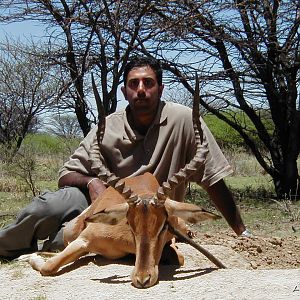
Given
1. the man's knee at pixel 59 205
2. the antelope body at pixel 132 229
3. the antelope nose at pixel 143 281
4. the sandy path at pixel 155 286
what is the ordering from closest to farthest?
the sandy path at pixel 155 286 → the antelope nose at pixel 143 281 → the antelope body at pixel 132 229 → the man's knee at pixel 59 205

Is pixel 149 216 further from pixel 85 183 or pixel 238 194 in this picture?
pixel 238 194

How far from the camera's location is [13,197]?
13.3 metres

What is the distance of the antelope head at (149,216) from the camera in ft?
14.9

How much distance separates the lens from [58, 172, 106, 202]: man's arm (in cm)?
592

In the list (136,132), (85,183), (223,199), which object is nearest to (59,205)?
(85,183)

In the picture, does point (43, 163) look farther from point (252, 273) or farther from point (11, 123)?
point (252, 273)

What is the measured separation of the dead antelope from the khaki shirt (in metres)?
0.31

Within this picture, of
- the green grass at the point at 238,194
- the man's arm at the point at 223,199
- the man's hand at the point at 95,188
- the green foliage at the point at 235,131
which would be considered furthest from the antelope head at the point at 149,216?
the green foliage at the point at 235,131

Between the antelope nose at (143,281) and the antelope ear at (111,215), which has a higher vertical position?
the antelope ear at (111,215)

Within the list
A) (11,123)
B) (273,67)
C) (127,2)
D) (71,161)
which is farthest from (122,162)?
(11,123)

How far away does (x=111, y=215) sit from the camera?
15.7 ft

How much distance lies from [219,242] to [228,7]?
20.3 feet

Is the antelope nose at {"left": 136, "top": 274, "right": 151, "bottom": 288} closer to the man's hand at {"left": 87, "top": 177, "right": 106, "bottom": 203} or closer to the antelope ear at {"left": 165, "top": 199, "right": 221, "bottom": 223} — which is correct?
the antelope ear at {"left": 165, "top": 199, "right": 221, "bottom": 223}

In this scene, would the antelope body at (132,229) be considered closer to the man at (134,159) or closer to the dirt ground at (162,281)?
the dirt ground at (162,281)
